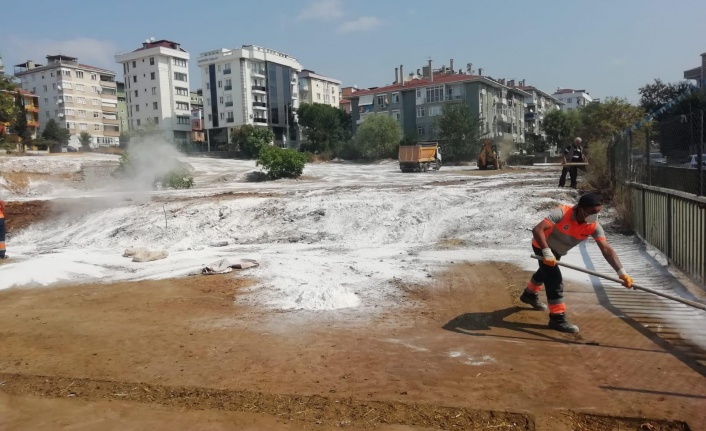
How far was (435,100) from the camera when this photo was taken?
6862 cm

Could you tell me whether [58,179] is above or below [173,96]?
below

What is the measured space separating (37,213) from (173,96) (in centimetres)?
6496

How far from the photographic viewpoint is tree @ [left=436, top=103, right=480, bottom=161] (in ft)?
170

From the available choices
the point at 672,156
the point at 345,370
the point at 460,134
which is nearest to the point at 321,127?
the point at 460,134

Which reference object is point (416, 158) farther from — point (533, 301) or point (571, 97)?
point (571, 97)

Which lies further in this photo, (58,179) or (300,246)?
(58,179)

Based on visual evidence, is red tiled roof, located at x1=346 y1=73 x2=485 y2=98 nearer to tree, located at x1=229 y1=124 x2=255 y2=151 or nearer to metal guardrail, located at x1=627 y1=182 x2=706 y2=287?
tree, located at x1=229 y1=124 x2=255 y2=151

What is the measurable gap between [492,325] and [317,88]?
9348 cm

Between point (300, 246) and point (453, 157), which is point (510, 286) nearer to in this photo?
point (300, 246)

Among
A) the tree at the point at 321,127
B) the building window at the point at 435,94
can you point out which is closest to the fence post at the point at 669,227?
the tree at the point at 321,127

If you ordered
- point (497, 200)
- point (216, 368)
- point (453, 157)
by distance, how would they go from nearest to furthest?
point (216, 368)
point (497, 200)
point (453, 157)

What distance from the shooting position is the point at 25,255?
42.3 feet

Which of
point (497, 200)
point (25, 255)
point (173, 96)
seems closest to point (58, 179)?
point (25, 255)

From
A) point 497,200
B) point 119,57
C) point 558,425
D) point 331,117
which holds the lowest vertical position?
point 558,425
